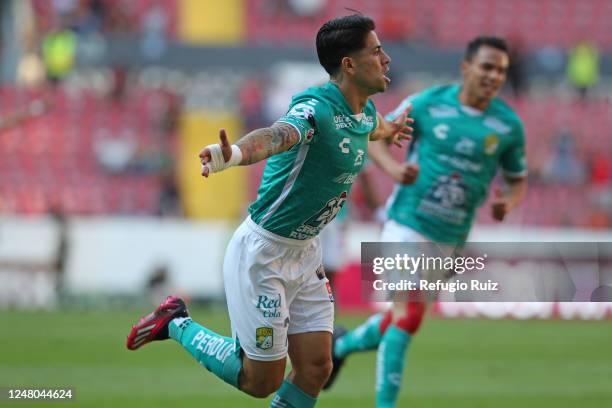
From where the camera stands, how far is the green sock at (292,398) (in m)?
6.80

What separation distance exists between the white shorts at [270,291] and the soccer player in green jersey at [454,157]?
215 centimetres

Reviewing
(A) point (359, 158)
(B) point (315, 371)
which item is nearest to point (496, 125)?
(A) point (359, 158)

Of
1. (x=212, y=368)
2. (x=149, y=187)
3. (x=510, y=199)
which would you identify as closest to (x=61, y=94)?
(x=149, y=187)

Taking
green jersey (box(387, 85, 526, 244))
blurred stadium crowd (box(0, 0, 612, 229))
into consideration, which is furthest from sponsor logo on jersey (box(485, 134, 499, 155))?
blurred stadium crowd (box(0, 0, 612, 229))

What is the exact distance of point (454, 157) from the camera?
9242mm

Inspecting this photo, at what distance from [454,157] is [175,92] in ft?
53.3

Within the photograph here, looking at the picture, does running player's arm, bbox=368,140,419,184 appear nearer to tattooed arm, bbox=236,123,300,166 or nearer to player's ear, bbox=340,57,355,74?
player's ear, bbox=340,57,355,74

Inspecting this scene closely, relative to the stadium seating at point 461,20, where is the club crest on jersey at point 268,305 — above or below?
below

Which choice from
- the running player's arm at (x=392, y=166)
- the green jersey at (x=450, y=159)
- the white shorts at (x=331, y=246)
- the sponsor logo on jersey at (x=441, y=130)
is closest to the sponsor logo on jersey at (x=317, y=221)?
the running player's arm at (x=392, y=166)

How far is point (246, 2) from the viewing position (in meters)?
27.4

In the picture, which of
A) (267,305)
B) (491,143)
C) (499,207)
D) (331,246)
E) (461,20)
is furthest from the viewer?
(461,20)

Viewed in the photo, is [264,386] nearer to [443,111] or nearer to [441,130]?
[441,130]

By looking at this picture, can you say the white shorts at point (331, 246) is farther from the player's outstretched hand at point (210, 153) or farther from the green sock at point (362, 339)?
the player's outstretched hand at point (210, 153)

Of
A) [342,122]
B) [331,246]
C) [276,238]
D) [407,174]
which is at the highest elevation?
[342,122]
